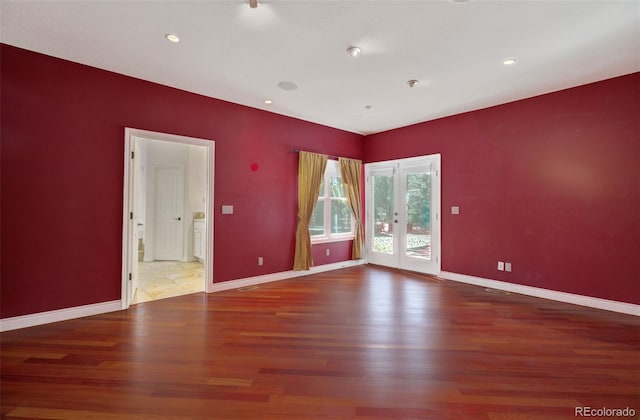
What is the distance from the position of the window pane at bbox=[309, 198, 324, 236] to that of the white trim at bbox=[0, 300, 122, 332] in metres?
3.17

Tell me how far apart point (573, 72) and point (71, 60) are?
562cm

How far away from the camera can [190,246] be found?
629cm

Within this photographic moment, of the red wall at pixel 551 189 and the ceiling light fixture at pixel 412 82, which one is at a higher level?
the ceiling light fixture at pixel 412 82

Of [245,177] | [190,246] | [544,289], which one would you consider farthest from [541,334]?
[190,246]

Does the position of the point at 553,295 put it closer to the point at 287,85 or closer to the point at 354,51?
the point at 354,51

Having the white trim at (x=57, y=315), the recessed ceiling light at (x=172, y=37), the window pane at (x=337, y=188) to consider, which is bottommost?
the white trim at (x=57, y=315)

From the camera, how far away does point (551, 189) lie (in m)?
3.92

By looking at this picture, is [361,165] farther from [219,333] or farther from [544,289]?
[219,333]

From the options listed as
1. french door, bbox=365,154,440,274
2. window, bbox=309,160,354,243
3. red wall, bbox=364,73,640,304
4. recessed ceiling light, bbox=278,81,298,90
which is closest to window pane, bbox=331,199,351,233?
window, bbox=309,160,354,243

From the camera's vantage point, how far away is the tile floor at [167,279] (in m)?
4.03

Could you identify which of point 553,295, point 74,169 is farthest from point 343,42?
point 553,295

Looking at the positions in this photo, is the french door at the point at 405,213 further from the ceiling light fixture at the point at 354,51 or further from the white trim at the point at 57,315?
the white trim at the point at 57,315

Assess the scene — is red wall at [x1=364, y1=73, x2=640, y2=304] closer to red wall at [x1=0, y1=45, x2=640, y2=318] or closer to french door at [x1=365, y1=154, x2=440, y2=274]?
red wall at [x1=0, y1=45, x2=640, y2=318]

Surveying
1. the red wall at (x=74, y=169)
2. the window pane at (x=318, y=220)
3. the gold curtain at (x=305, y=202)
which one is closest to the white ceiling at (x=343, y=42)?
the red wall at (x=74, y=169)
